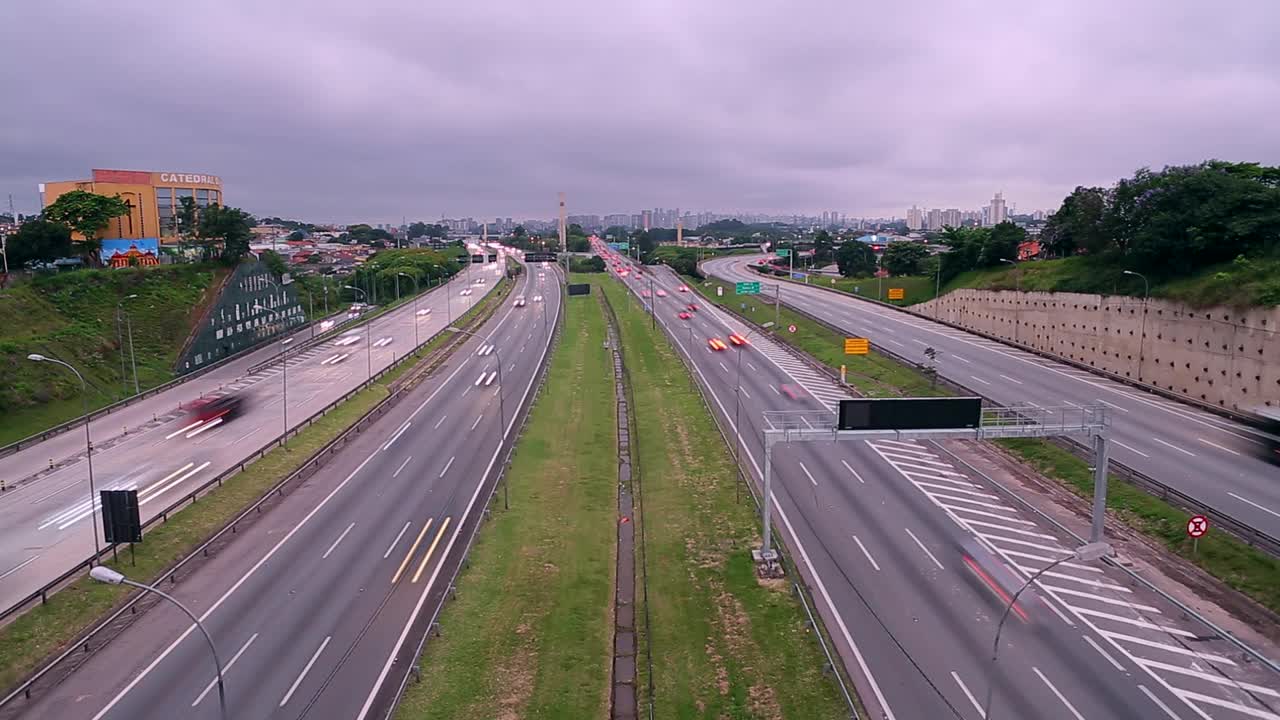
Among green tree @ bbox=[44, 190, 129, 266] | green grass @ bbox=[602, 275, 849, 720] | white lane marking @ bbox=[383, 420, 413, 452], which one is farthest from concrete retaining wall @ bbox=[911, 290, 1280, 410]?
green tree @ bbox=[44, 190, 129, 266]

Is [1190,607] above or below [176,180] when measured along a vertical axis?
below

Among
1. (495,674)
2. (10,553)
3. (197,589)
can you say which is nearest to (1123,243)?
(495,674)

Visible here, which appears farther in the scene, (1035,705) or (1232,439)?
(1232,439)

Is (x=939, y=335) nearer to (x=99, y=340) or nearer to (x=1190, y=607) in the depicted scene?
(x=1190, y=607)

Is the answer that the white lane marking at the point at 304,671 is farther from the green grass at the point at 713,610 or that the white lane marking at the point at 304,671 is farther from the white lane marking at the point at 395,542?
the green grass at the point at 713,610

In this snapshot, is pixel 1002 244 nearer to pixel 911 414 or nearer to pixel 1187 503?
pixel 1187 503

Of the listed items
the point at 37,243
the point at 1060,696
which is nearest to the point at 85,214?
the point at 37,243
